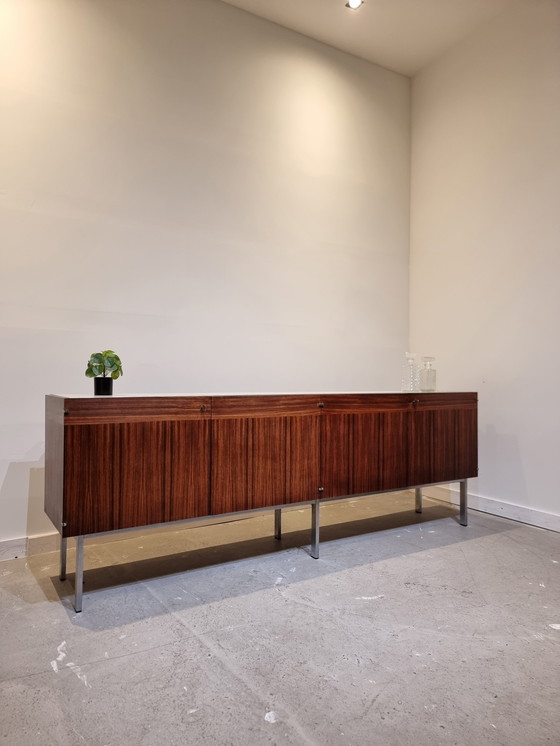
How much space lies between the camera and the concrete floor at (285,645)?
1204 mm

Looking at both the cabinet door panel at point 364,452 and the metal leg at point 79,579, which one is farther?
the cabinet door panel at point 364,452

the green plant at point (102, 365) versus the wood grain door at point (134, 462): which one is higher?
the green plant at point (102, 365)

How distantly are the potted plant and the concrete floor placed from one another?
827mm

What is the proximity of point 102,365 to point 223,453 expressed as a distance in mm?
636

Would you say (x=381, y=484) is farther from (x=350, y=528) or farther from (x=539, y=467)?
(x=539, y=467)

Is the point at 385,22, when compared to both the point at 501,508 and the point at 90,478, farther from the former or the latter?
the point at 90,478

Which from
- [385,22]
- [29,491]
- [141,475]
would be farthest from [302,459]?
[385,22]

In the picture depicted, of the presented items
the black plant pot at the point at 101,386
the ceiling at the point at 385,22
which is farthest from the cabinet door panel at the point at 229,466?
the ceiling at the point at 385,22

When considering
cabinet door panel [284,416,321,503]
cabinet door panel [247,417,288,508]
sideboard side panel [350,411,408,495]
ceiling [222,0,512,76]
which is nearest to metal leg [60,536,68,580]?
cabinet door panel [247,417,288,508]

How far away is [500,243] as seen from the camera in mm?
3236

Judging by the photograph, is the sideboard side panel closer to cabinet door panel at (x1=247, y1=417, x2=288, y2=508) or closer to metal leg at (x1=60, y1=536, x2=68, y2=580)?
cabinet door panel at (x1=247, y1=417, x2=288, y2=508)

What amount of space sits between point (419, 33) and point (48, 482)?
379 centimetres

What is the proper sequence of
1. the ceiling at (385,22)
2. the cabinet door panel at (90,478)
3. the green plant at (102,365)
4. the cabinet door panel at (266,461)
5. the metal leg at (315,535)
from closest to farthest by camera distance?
the cabinet door panel at (90,478), the green plant at (102,365), the cabinet door panel at (266,461), the metal leg at (315,535), the ceiling at (385,22)

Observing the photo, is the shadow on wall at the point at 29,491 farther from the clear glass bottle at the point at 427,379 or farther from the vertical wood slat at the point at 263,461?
the clear glass bottle at the point at 427,379
